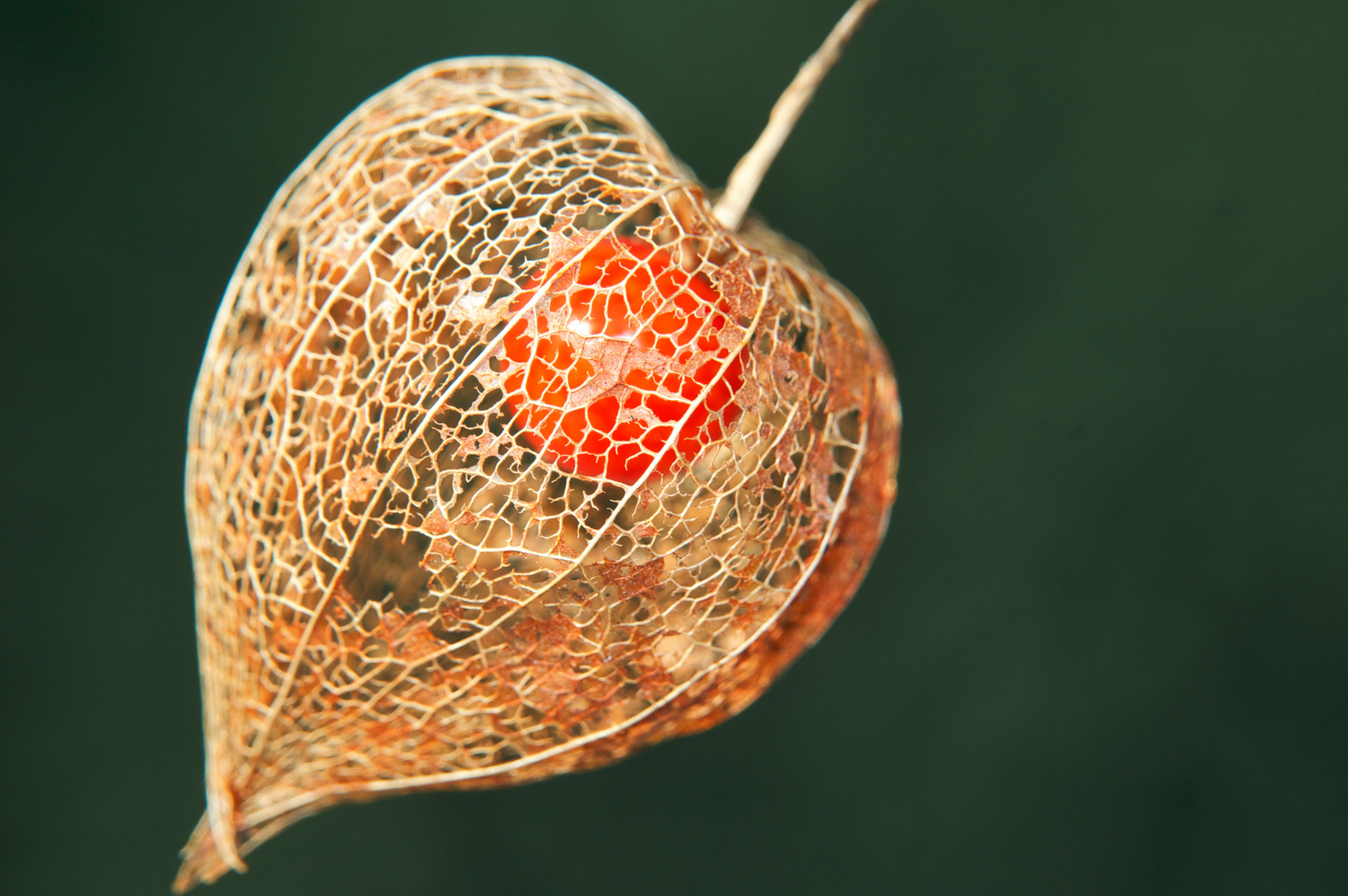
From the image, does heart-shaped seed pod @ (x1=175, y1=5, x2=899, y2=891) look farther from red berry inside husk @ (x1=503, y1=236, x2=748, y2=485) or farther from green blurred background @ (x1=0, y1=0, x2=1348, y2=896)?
green blurred background @ (x1=0, y1=0, x2=1348, y2=896)

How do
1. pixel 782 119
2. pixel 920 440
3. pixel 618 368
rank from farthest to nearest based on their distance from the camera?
1. pixel 920 440
2. pixel 782 119
3. pixel 618 368

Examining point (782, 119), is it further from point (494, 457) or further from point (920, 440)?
point (920, 440)

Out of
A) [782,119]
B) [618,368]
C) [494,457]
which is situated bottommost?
[494,457]

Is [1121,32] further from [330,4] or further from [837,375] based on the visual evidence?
[330,4]

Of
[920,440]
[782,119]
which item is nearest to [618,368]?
[782,119]

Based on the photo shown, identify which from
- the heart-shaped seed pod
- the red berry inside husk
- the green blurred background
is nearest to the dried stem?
the heart-shaped seed pod

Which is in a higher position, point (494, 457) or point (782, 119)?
point (782, 119)

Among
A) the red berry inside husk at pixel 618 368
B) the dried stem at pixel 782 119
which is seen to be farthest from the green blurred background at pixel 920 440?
the red berry inside husk at pixel 618 368
